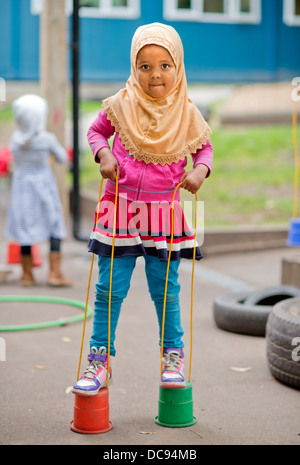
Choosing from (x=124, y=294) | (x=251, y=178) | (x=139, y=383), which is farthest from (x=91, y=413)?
(x=251, y=178)

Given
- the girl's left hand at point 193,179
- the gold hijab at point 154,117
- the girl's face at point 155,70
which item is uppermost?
the girl's face at point 155,70

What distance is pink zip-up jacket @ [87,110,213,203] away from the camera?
3537 millimetres

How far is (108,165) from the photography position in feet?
11.3

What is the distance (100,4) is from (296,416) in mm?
12181

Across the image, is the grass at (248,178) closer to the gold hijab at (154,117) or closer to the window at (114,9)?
the window at (114,9)

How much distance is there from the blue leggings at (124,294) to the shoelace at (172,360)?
0.16 feet

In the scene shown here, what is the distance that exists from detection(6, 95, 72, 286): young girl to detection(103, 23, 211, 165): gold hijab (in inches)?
141

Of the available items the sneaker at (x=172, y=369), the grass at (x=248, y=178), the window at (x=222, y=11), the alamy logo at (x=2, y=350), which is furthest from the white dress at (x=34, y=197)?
the window at (x=222, y=11)

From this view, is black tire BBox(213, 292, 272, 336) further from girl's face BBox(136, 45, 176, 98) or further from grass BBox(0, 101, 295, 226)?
grass BBox(0, 101, 295, 226)

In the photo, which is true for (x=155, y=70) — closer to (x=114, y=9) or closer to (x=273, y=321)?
(x=273, y=321)

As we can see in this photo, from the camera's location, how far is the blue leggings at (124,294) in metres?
3.57

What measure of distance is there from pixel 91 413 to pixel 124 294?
1.92 feet
